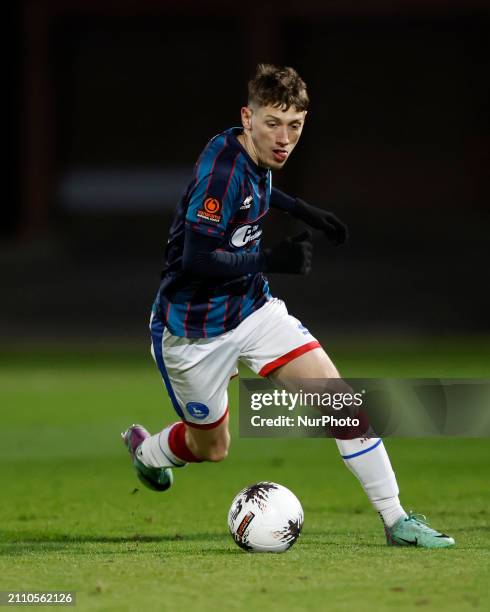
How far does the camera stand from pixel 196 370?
6711mm

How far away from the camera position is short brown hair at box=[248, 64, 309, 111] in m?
6.34

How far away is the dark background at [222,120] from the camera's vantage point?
25.4 metres

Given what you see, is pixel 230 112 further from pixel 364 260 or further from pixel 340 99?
pixel 364 260

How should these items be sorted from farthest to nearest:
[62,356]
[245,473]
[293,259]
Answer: [62,356] → [245,473] → [293,259]

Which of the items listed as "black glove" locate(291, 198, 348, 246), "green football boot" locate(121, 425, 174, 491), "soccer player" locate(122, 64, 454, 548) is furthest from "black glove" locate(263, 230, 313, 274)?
"green football boot" locate(121, 425, 174, 491)

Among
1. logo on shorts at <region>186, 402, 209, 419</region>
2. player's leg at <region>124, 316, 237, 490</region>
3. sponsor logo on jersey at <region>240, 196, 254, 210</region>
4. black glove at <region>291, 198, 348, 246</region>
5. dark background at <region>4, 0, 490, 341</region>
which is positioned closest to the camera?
sponsor logo on jersey at <region>240, 196, 254, 210</region>

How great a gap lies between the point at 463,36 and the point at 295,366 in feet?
67.1

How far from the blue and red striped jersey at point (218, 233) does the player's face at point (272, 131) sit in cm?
8

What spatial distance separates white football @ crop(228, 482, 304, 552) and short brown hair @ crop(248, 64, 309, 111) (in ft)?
5.90

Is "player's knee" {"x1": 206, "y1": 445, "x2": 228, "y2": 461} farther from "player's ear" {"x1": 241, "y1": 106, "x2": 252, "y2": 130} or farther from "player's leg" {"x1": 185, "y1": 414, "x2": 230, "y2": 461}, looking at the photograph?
"player's ear" {"x1": 241, "y1": 106, "x2": 252, "y2": 130}

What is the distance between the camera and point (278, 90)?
634cm

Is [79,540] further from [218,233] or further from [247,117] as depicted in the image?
[247,117]

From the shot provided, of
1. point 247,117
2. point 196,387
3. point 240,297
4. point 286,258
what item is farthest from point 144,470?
point 247,117

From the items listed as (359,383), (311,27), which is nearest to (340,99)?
(311,27)
